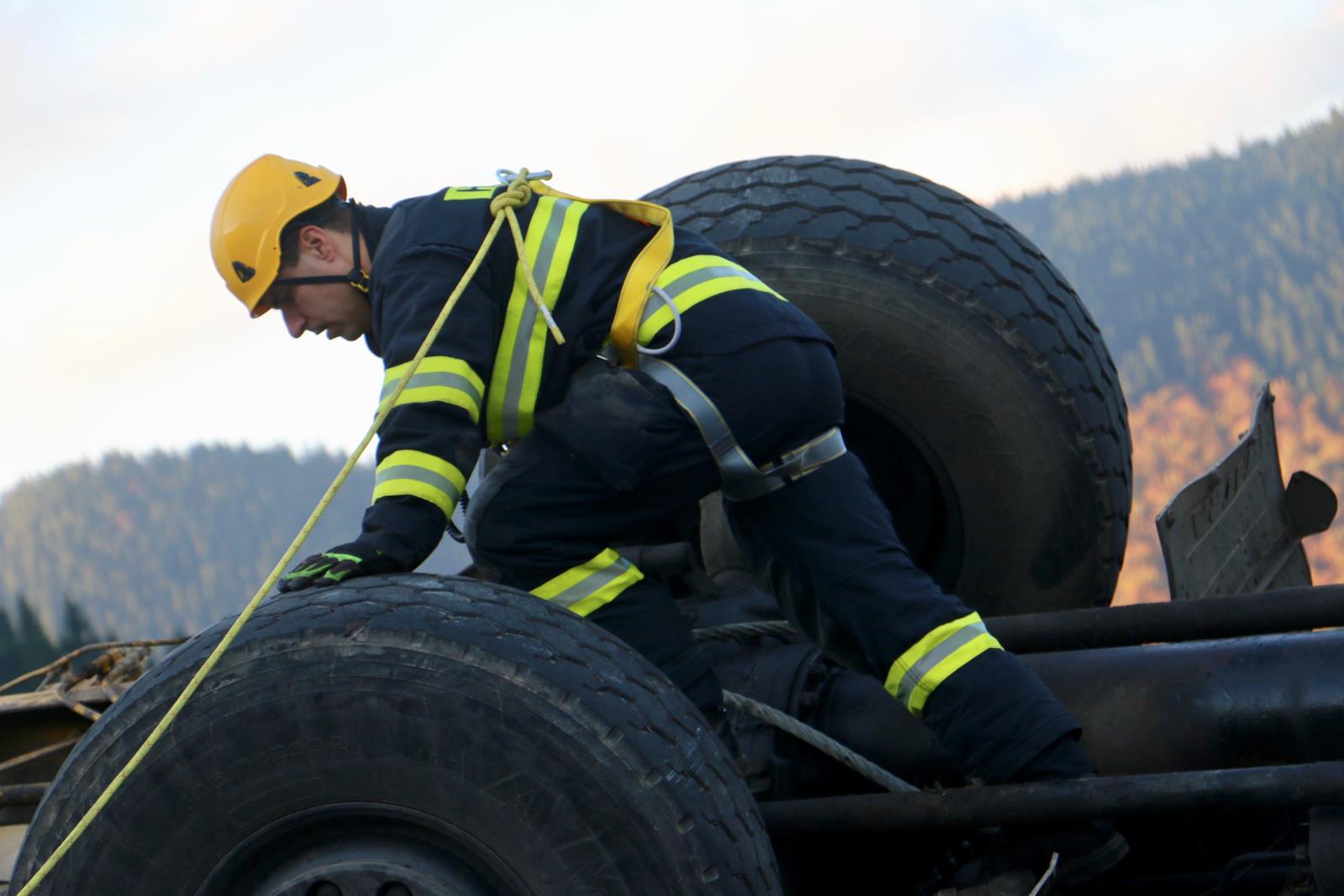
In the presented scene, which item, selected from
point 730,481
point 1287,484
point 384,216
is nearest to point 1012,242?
point 1287,484

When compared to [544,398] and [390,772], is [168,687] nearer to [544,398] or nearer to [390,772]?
[390,772]

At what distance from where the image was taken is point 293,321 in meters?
3.01

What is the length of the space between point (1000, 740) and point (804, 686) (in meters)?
0.52

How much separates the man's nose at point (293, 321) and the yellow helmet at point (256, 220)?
0.08 meters

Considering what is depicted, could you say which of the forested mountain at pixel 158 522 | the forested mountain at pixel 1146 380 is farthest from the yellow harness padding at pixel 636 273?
the forested mountain at pixel 158 522

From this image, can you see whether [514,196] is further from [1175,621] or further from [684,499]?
[1175,621]

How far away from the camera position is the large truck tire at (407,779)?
77.4 inches

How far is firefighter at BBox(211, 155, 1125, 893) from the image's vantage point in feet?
8.45

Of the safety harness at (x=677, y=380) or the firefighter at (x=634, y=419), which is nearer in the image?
the firefighter at (x=634, y=419)

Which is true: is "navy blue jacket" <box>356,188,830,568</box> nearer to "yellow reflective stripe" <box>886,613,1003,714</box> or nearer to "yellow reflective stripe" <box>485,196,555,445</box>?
"yellow reflective stripe" <box>485,196,555,445</box>

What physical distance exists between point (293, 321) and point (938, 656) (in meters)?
1.41

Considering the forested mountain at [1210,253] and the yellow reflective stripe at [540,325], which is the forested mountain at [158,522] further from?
the yellow reflective stripe at [540,325]

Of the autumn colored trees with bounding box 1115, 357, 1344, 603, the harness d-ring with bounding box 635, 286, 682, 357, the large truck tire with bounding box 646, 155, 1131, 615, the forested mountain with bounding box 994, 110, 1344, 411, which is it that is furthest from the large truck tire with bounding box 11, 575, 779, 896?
the forested mountain with bounding box 994, 110, 1344, 411

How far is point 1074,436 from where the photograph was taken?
3475mm
